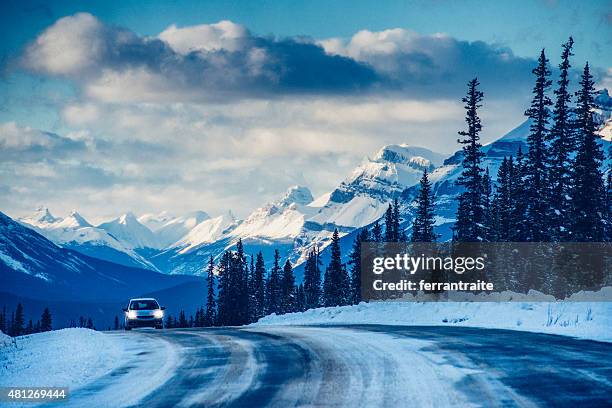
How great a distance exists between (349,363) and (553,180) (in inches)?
1735

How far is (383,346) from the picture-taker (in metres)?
19.0

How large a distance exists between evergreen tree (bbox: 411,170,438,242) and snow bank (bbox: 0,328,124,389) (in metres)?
54.5

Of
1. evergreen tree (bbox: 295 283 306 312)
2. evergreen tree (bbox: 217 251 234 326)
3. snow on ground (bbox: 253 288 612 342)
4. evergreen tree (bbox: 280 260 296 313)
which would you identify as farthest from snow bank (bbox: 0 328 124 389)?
evergreen tree (bbox: 295 283 306 312)

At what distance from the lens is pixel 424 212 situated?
77.5m

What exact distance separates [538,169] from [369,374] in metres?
44.9

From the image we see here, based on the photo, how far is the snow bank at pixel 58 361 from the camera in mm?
14875

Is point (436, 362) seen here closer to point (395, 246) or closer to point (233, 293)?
point (395, 246)

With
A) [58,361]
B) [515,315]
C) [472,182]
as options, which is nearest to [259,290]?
[472,182]

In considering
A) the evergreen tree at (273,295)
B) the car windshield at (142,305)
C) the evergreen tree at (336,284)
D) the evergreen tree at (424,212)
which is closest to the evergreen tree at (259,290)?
the evergreen tree at (273,295)

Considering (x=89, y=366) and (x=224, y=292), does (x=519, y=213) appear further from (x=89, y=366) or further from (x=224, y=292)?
(x=224, y=292)

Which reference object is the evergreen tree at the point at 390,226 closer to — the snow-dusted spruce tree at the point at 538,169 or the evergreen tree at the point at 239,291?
the evergreen tree at the point at 239,291

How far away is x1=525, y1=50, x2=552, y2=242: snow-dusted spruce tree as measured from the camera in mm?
54562

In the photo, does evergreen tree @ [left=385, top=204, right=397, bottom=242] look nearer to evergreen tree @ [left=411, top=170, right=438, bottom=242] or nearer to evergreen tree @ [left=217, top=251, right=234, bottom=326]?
evergreen tree @ [left=411, top=170, right=438, bottom=242]

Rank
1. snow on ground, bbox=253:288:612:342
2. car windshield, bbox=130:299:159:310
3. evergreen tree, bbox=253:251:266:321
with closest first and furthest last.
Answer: snow on ground, bbox=253:288:612:342
car windshield, bbox=130:299:159:310
evergreen tree, bbox=253:251:266:321
